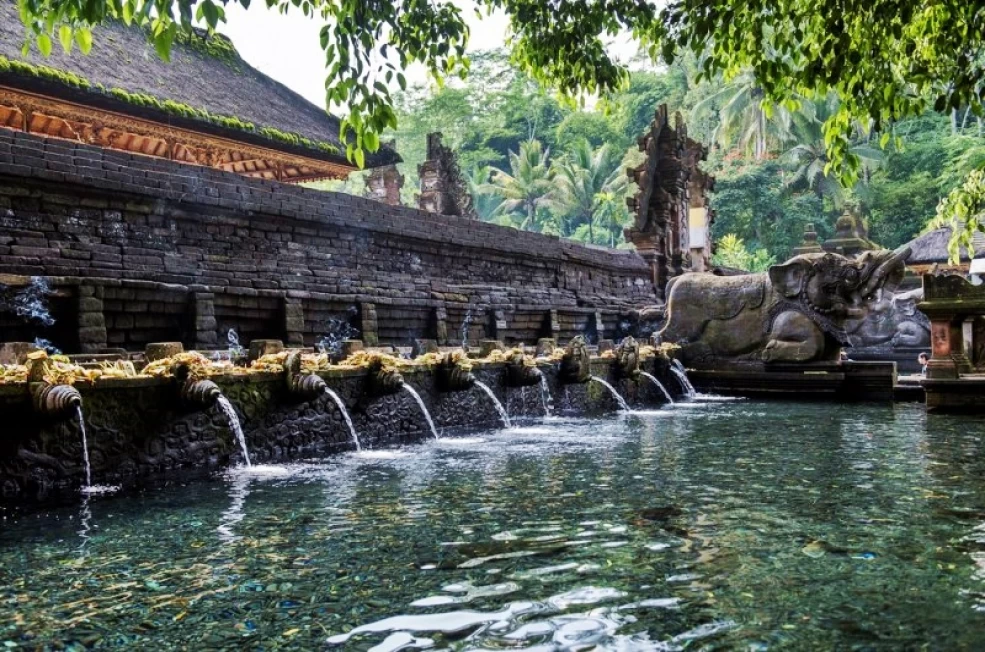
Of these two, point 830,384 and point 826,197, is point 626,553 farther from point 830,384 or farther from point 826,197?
point 826,197

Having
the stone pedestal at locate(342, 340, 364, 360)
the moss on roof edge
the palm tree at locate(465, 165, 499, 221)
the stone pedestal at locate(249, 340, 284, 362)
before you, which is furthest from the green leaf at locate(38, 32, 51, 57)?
the palm tree at locate(465, 165, 499, 221)

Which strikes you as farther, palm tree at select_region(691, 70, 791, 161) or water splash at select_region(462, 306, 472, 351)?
palm tree at select_region(691, 70, 791, 161)

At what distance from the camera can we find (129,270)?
32.8 feet

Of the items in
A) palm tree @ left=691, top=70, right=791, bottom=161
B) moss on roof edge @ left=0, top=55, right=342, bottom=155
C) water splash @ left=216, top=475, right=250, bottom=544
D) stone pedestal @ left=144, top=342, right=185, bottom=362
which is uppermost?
palm tree @ left=691, top=70, right=791, bottom=161

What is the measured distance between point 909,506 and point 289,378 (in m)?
4.42

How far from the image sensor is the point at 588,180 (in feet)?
134

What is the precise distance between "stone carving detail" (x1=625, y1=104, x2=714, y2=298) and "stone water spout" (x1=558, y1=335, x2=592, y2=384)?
12.2 m

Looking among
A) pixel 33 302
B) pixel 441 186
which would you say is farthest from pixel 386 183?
pixel 33 302

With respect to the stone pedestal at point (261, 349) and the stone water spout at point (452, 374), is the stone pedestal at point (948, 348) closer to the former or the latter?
the stone water spout at point (452, 374)

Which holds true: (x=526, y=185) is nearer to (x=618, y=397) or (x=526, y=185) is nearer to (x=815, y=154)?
(x=815, y=154)

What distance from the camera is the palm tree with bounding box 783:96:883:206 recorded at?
35844mm

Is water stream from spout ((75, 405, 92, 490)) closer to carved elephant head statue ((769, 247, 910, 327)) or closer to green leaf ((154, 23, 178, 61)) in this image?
green leaf ((154, 23, 178, 61))

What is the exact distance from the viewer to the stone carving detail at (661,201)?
74.4ft

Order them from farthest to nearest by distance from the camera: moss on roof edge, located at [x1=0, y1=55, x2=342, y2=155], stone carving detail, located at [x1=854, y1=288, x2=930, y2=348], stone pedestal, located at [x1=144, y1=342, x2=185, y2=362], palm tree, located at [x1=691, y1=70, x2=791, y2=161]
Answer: palm tree, located at [x1=691, y1=70, x2=791, y2=161], stone carving detail, located at [x1=854, y1=288, x2=930, y2=348], moss on roof edge, located at [x1=0, y1=55, x2=342, y2=155], stone pedestal, located at [x1=144, y1=342, x2=185, y2=362]
